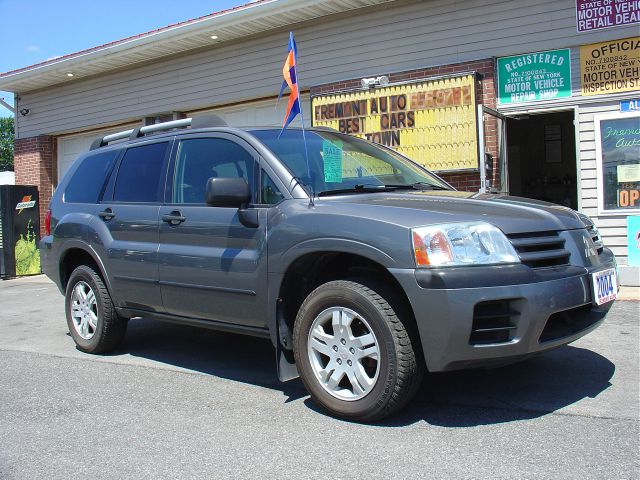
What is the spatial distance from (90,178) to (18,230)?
26.5 feet

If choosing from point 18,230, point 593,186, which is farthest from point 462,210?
point 18,230

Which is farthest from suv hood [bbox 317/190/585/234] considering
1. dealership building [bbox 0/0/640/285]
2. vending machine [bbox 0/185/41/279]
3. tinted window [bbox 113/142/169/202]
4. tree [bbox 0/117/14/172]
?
tree [bbox 0/117/14/172]

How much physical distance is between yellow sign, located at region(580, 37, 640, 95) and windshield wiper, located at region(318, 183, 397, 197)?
543 centimetres

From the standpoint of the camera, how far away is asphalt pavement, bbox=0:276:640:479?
3.04 m

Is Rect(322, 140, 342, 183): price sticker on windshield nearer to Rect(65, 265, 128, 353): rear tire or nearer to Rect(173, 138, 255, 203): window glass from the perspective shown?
Rect(173, 138, 255, 203): window glass

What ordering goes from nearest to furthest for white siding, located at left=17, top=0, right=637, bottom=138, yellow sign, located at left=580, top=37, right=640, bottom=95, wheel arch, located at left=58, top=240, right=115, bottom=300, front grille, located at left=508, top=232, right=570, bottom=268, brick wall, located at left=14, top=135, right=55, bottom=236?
front grille, located at left=508, top=232, right=570, bottom=268
wheel arch, located at left=58, top=240, right=115, bottom=300
yellow sign, located at left=580, top=37, right=640, bottom=95
white siding, located at left=17, top=0, right=637, bottom=138
brick wall, located at left=14, top=135, right=55, bottom=236

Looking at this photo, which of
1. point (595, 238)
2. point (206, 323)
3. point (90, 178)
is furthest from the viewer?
point (90, 178)

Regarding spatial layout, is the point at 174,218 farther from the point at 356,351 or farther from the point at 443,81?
the point at 443,81

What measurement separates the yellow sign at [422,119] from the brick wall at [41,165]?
8.44 meters

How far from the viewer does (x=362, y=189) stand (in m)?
4.15

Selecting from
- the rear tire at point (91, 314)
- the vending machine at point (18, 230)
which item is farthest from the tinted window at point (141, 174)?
the vending machine at point (18, 230)

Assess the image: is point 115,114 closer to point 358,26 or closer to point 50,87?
point 50,87

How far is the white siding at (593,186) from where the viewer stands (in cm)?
839

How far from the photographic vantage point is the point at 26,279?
12.7 metres
